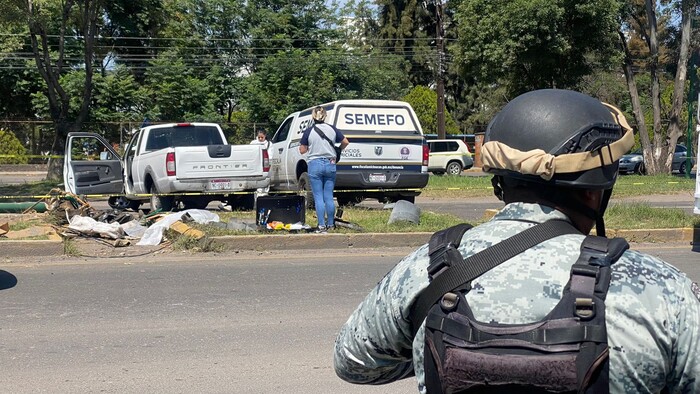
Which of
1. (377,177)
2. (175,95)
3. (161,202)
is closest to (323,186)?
(377,177)

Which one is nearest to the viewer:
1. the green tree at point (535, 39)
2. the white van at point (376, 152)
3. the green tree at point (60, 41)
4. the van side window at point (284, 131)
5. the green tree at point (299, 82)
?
the white van at point (376, 152)

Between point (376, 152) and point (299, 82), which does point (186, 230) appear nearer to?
point (376, 152)

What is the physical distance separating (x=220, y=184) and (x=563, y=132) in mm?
13395

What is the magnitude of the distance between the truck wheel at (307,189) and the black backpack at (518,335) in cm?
1300

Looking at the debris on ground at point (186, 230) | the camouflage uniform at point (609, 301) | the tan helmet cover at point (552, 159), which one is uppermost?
the tan helmet cover at point (552, 159)

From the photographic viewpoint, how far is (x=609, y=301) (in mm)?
1685

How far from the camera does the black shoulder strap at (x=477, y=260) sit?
1.80 m

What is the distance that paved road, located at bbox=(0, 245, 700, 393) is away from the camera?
5.35m

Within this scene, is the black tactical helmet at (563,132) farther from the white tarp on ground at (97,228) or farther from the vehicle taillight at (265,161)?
the vehicle taillight at (265,161)

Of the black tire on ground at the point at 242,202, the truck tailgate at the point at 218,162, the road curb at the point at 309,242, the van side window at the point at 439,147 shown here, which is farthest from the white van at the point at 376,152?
the van side window at the point at 439,147

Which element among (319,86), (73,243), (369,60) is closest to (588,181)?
(73,243)

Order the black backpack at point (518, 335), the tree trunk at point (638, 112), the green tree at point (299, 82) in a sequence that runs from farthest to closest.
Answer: the green tree at point (299, 82)
the tree trunk at point (638, 112)
the black backpack at point (518, 335)

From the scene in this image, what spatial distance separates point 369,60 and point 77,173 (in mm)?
29141

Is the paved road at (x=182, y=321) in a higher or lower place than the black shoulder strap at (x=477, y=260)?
lower
